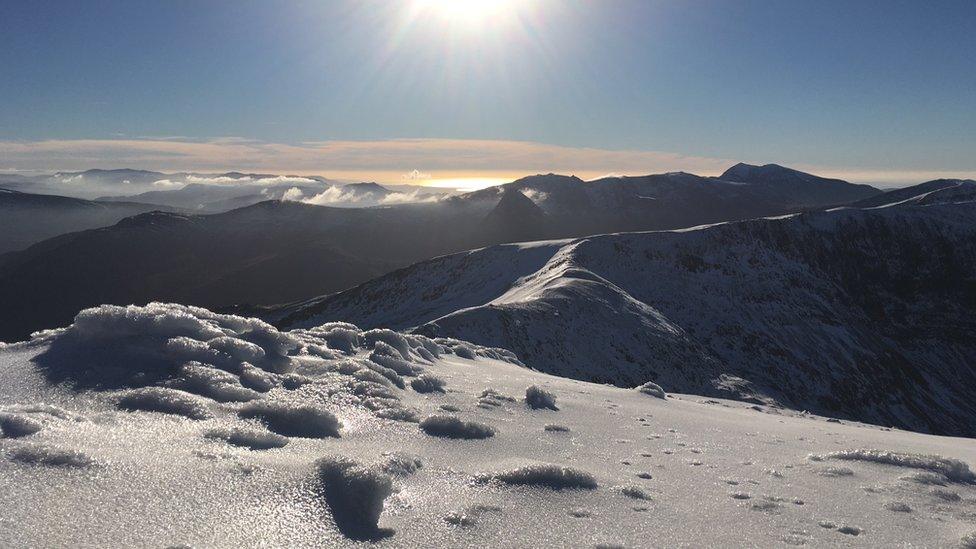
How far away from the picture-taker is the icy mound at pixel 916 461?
8062mm

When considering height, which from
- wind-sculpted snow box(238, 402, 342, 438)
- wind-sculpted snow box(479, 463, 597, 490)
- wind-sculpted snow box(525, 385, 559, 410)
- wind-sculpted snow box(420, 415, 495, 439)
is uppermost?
wind-sculpted snow box(238, 402, 342, 438)

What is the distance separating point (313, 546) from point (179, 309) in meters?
6.79

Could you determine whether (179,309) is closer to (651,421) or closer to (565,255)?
(651,421)

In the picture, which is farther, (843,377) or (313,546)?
(843,377)

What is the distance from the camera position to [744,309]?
64.8 metres

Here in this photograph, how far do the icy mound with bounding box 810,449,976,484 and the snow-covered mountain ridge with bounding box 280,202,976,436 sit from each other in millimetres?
27908

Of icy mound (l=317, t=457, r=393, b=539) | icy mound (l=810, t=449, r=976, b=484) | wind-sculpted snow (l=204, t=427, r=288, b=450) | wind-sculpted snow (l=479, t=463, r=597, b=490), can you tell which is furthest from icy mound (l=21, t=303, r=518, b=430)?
icy mound (l=810, t=449, r=976, b=484)

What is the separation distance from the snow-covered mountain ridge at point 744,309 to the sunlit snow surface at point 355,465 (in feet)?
87.4

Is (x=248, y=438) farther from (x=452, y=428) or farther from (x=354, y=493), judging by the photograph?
(x=452, y=428)

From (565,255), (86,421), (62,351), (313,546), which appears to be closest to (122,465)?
(86,421)

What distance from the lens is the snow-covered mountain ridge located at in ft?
147

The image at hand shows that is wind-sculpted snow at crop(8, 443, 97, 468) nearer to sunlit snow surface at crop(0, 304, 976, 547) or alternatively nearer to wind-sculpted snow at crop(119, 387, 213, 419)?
sunlit snow surface at crop(0, 304, 976, 547)

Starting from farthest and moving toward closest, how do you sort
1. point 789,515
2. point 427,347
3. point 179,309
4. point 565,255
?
point 565,255 → point 427,347 → point 179,309 → point 789,515

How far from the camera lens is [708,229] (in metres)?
78.1
